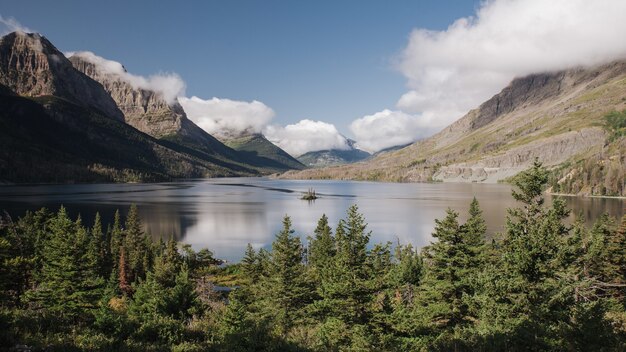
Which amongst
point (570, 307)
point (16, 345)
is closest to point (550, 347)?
point (570, 307)

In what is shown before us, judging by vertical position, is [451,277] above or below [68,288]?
above

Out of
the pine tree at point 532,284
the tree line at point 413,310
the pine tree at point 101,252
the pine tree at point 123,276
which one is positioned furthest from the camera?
the pine tree at point 101,252

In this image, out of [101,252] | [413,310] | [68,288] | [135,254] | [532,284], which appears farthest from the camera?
[101,252]

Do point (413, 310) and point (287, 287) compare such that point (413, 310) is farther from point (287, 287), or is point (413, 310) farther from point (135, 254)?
point (135, 254)

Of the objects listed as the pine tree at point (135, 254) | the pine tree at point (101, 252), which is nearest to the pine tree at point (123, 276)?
the pine tree at point (135, 254)

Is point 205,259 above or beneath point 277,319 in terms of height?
beneath

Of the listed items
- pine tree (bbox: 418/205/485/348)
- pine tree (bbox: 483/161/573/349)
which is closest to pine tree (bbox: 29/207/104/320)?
pine tree (bbox: 418/205/485/348)

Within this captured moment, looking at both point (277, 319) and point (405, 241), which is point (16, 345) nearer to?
point (277, 319)

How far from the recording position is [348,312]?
80.9 feet

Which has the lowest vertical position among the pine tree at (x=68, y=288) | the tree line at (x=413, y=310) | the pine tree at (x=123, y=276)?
the pine tree at (x=123, y=276)

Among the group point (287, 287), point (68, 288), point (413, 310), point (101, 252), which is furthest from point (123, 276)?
point (413, 310)

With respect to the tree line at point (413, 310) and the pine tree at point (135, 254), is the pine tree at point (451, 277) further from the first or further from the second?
the pine tree at point (135, 254)

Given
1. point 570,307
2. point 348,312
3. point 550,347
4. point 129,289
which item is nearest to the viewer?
point 550,347

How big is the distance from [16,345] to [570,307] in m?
24.7
